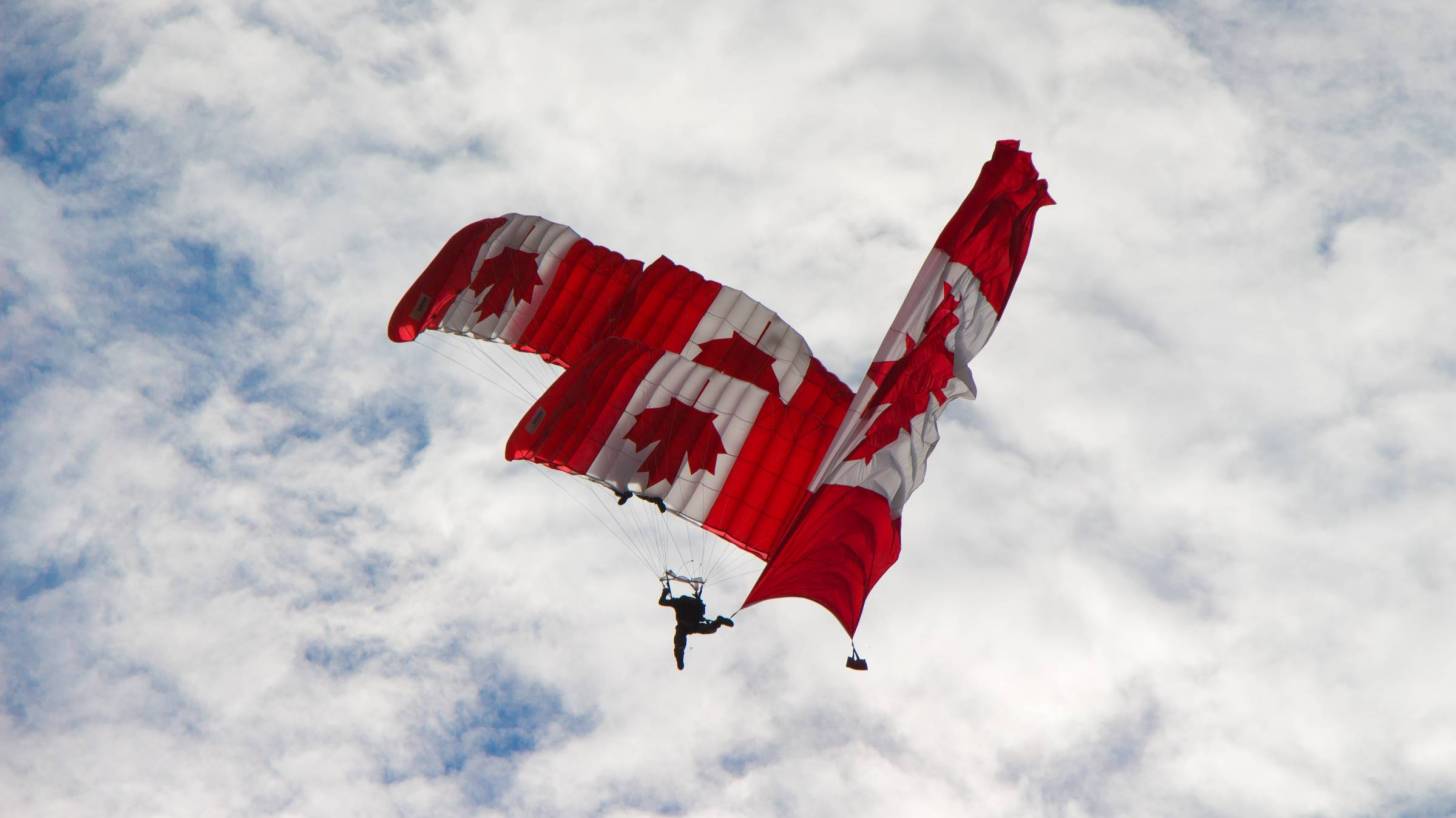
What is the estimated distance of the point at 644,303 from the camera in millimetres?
25078

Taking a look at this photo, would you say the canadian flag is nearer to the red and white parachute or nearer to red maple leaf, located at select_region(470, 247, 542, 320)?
the red and white parachute

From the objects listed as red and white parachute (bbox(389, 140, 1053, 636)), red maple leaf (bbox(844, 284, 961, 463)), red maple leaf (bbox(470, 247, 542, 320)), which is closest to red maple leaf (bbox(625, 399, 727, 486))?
red and white parachute (bbox(389, 140, 1053, 636))

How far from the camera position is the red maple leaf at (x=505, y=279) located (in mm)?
25641

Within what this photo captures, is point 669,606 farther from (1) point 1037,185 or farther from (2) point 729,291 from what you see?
(1) point 1037,185

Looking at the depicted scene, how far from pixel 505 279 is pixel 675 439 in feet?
15.3

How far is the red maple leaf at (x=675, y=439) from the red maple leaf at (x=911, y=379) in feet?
7.66

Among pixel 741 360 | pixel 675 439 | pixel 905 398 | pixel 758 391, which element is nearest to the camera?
pixel 905 398

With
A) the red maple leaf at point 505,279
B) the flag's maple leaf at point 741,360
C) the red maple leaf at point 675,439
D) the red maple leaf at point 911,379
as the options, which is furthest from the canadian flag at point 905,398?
the red maple leaf at point 505,279

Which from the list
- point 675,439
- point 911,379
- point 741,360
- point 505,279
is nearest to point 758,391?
point 741,360

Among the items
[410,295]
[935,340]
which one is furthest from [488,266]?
[935,340]

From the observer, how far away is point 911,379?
72.8ft

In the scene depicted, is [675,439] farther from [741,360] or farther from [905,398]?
[905,398]

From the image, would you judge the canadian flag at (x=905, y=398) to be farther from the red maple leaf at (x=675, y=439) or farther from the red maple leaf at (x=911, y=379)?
the red maple leaf at (x=675, y=439)

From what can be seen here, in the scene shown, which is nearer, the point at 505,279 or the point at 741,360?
the point at 741,360
